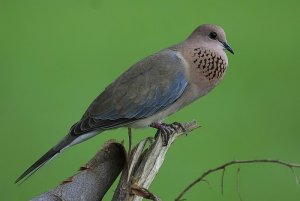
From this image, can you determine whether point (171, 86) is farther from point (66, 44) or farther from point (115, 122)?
point (66, 44)

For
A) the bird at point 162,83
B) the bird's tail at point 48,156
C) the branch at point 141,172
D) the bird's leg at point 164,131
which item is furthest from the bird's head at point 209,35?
the branch at point 141,172

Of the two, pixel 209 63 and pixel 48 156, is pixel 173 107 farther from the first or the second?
pixel 48 156

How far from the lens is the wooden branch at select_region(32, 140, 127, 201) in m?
1.95

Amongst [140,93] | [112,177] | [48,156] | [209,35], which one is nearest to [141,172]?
[112,177]

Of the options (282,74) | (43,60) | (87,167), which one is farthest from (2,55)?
(87,167)

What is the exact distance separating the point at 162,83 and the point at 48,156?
0.66m

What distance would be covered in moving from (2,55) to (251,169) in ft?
7.55

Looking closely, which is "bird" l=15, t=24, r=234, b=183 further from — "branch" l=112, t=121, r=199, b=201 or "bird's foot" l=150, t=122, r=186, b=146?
"branch" l=112, t=121, r=199, b=201

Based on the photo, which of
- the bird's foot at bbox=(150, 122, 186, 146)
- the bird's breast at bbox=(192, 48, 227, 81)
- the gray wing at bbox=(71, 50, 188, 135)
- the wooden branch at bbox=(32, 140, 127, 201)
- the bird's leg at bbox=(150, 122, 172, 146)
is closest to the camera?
the wooden branch at bbox=(32, 140, 127, 201)

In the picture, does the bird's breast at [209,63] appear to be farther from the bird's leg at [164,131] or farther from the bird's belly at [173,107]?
the bird's leg at [164,131]

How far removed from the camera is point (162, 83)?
3.10 meters

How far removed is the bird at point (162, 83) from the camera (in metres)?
2.96

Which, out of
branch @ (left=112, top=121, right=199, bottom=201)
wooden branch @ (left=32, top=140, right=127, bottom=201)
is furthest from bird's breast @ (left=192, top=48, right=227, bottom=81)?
wooden branch @ (left=32, top=140, right=127, bottom=201)

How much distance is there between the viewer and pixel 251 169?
521 cm
